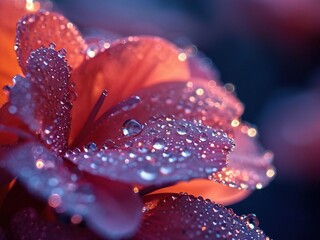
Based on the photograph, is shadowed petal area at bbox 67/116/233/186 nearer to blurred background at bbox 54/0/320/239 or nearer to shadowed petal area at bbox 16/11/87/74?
shadowed petal area at bbox 16/11/87/74

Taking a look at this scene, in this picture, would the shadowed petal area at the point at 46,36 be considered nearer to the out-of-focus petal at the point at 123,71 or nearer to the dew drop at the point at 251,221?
the out-of-focus petal at the point at 123,71

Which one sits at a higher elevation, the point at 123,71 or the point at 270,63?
the point at 123,71

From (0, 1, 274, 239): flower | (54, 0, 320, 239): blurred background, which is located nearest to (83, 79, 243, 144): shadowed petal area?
(0, 1, 274, 239): flower

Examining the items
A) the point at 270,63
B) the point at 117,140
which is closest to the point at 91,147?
the point at 117,140

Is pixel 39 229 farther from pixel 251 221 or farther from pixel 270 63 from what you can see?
pixel 270 63

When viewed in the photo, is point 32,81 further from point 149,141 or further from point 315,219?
point 315,219

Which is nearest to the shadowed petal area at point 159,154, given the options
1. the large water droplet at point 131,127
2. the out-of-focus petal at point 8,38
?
the large water droplet at point 131,127
